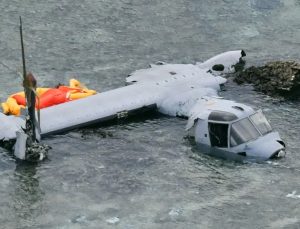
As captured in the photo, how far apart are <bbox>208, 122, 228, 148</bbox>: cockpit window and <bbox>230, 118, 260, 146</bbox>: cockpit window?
0.36 metres

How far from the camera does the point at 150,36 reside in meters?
55.7

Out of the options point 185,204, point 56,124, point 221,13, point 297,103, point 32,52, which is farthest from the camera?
point 221,13

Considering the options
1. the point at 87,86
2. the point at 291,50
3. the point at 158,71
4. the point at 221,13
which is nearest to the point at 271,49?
the point at 291,50

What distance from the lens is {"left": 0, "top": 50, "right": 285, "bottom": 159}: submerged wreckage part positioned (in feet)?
124

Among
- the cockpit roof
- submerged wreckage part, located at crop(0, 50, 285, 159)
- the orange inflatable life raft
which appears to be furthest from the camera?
the orange inflatable life raft

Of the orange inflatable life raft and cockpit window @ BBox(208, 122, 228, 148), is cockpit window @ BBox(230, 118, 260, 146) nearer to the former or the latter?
cockpit window @ BBox(208, 122, 228, 148)

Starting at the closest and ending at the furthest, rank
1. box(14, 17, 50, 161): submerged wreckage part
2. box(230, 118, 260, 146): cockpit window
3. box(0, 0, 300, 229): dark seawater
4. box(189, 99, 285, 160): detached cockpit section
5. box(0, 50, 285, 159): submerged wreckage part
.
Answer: box(0, 0, 300, 229): dark seawater → box(14, 17, 50, 161): submerged wreckage part → box(189, 99, 285, 160): detached cockpit section → box(230, 118, 260, 146): cockpit window → box(0, 50, 285, 159): submerged wreckage part

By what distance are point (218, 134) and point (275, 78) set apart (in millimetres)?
11169

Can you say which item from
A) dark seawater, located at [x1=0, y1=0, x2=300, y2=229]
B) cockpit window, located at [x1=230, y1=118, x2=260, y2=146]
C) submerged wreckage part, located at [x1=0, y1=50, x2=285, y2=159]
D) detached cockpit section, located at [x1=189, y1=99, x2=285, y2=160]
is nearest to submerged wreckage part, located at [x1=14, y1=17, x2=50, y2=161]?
dark seawater, located at [x1=0, y1=0, x2=300, y2=229]

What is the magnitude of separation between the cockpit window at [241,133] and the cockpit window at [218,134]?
36 centimetres

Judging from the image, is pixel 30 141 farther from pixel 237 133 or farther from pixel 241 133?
pixel 241 133

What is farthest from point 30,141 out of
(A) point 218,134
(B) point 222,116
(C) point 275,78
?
(C) point 275,78

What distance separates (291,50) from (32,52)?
20.7 metres

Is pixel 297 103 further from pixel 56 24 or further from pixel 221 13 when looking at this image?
pixel 56 24
